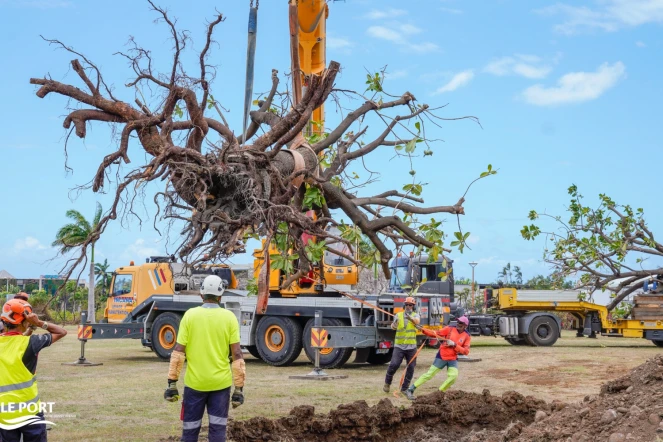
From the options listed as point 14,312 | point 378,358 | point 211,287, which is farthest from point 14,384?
point 378,358

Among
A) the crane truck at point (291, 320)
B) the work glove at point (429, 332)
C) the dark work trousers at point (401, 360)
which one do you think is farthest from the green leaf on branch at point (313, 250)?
the crane truck at point (291, 320)

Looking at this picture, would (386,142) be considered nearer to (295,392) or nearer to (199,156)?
(199,156)

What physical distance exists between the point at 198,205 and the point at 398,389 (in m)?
6.94

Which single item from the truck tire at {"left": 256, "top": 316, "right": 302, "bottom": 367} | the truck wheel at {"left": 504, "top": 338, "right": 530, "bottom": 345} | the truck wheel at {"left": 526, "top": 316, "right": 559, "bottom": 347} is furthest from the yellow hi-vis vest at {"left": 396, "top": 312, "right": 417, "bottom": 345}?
the truck wheel at {"left": 504, "top": 338, "right": 530, "bottom": 345}

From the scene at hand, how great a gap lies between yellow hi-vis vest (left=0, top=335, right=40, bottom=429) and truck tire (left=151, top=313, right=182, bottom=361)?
43.4ft

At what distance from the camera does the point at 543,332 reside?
2611 centimetres

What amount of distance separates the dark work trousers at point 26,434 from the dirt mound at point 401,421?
8.55ft

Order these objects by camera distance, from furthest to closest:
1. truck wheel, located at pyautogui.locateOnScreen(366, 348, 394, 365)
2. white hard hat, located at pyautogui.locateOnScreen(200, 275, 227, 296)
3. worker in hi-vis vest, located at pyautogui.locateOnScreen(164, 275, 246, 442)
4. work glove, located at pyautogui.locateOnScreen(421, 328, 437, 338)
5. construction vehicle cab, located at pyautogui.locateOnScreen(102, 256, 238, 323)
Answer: construction vehicle cab, located at pyautogui.locateOnScreen(102, 256, 238, 323), truck wheel, located at pyautogui.locateOnScreen(366, 348, 394, 365), work glove, located at pyautogui.locateOnScreen(421, 328, 437, 338), white hard hat, located at pyautogui.locateOnScreen(200, 275, 227, 296), worker in hi-vis vest, located at pyautogui.locateOnScreen(164, 275, 246, 442)

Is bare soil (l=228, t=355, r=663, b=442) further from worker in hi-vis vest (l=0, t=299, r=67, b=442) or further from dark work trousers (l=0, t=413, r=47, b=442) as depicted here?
worker in hi-vis vest (l=0, t=299, r=67, b=442)

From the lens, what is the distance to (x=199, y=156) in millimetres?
7777

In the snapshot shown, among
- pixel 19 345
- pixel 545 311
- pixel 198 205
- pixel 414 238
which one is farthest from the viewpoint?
pixel 545 311

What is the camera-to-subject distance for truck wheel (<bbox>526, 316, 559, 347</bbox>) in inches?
1022

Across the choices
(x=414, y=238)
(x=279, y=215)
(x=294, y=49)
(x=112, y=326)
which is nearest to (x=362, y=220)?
(x=414, y=238)

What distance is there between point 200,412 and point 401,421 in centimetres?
389
